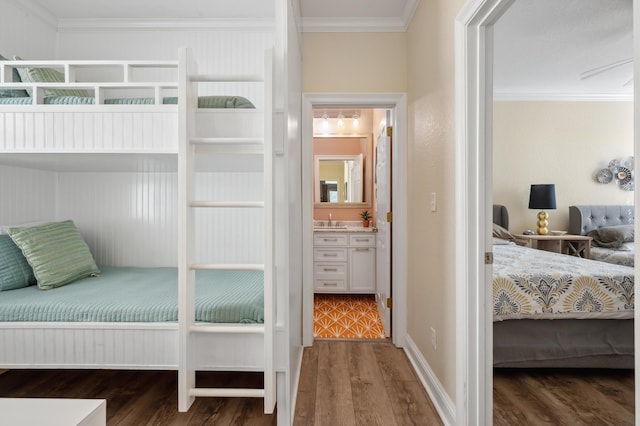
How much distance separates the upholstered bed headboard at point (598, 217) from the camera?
4.56m

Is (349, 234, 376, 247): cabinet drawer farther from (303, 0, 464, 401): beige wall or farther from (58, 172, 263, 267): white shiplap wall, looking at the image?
(58, 172, 263, 267): white shiplap wall

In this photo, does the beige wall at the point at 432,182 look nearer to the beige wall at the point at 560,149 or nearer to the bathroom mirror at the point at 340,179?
the bathroom mirror at the point at 340,179

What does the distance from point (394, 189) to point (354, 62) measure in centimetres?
111

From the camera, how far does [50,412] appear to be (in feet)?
2.27

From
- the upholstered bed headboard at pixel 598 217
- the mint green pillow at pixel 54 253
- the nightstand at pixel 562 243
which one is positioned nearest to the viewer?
the mint green pillow at pixel 54 253

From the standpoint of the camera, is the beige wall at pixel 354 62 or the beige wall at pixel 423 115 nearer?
the beige wall at pixel 423 115

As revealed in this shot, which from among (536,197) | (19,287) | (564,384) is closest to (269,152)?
(19,287)

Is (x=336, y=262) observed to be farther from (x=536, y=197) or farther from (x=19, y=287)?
(x=19, y=287)

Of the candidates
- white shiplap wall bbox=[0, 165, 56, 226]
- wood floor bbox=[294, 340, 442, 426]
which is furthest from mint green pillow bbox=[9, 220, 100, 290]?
wood floor bbox=[294, 340, 442, 426]

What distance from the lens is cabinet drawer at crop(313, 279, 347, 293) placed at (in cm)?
443

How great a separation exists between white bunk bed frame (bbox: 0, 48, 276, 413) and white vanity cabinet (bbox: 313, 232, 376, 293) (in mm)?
2633

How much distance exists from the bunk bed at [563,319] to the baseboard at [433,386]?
0.49 metres

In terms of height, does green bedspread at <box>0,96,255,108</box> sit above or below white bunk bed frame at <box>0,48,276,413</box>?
above

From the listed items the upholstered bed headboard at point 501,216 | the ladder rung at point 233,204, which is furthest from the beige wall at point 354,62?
the upholstered bed headboard at point 501,216
